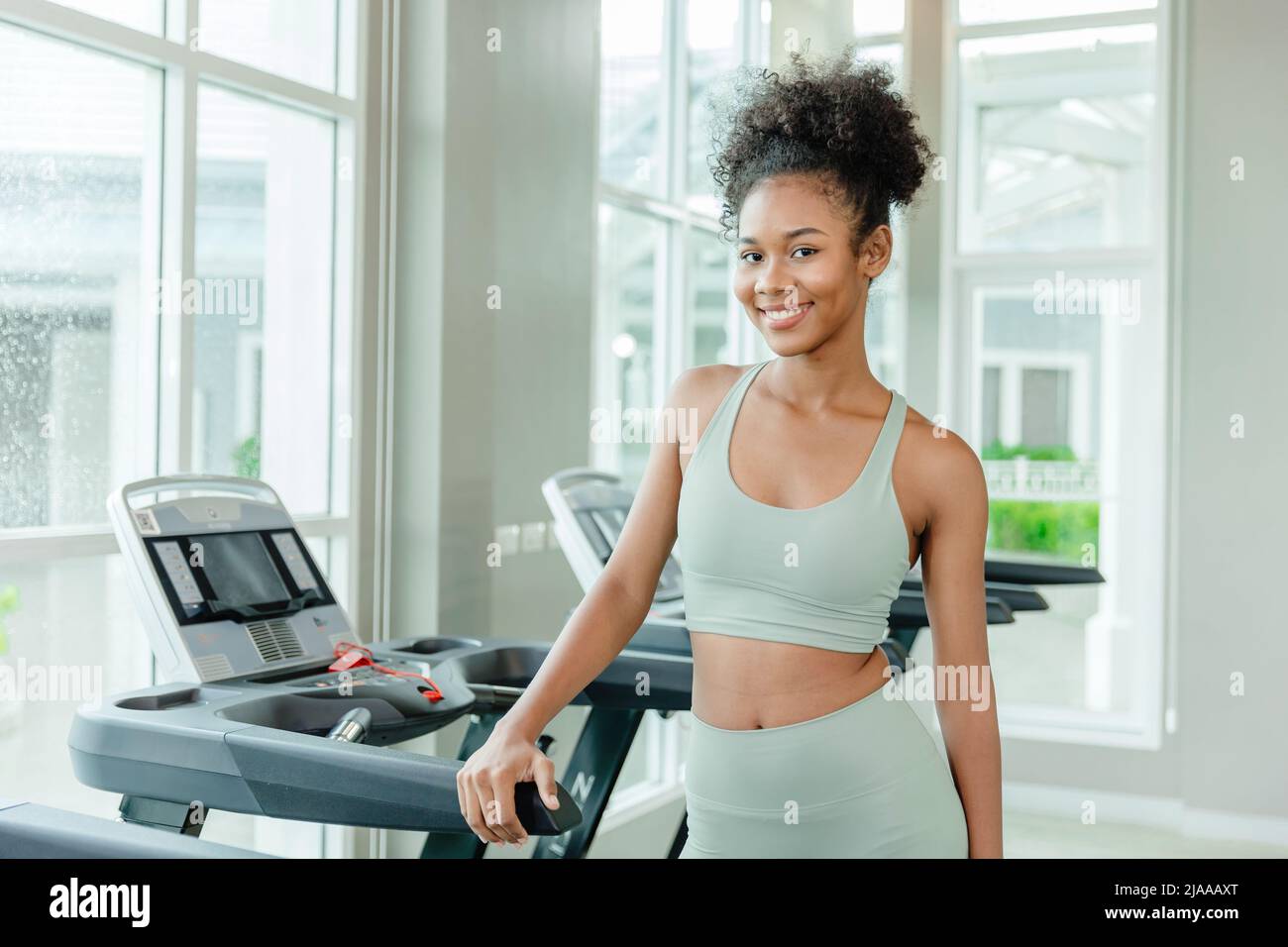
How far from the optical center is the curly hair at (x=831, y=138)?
1.31 metres

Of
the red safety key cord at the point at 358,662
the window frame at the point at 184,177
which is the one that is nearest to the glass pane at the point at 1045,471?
the window frame at the point at 184,177

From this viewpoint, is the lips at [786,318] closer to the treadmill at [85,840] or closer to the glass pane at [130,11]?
the treadmill at [85,840]

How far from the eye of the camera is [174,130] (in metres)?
2.50

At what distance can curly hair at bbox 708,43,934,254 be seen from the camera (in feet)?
4.30

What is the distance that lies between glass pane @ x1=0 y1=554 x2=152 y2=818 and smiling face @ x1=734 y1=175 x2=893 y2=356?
5.16ft

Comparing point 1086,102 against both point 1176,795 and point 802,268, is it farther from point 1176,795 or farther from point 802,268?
point 802,268

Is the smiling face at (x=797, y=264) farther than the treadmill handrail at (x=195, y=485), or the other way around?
the treadmill handrail at (x=195, y=485)

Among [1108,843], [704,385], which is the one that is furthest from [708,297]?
[704,385]

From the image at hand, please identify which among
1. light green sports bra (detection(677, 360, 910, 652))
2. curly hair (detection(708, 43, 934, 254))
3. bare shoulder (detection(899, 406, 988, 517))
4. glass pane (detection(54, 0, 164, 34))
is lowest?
light green sports bra (detection(677, 360, 910, 652))

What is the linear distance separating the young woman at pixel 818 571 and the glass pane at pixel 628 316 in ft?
8.87

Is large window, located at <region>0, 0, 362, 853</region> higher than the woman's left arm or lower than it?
higher

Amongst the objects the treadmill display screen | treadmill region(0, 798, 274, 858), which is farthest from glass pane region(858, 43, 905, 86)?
treadmill region(0, 798, 274, 858)

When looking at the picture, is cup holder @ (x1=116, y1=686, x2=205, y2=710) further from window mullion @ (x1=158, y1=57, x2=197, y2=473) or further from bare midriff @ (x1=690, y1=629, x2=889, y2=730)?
bare midriff @ (x1=690, y1=629, x2=889, y2=730)

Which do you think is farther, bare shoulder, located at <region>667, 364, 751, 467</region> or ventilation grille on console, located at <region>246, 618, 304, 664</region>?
ventilation grille on console, located at <region>246, 618, 304, 664</region>
